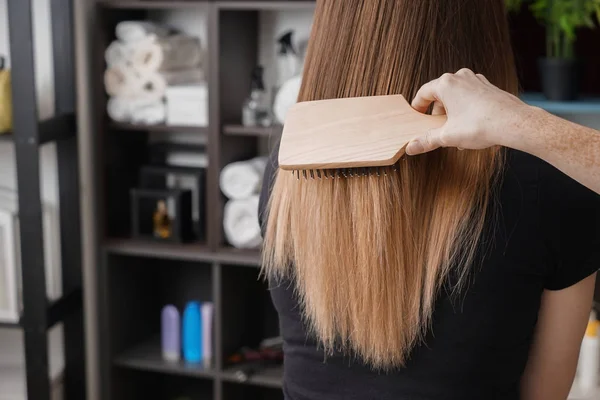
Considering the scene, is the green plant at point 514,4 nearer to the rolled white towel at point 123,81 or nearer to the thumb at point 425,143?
the rolled white towel at point 123,81

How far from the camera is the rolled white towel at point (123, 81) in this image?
2.59 meters

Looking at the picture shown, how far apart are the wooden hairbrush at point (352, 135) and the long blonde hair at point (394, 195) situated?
1.5 inches

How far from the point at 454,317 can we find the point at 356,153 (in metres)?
0.25

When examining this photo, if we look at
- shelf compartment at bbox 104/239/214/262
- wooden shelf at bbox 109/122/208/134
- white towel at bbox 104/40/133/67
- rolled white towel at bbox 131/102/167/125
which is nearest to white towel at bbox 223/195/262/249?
shelf compartment at bbox 104/239/214/262

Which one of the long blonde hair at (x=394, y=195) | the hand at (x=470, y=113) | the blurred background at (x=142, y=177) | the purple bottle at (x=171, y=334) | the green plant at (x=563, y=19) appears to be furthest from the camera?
the purple bottle at (x=171, y=334)

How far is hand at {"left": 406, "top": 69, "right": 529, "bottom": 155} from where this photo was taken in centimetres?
90

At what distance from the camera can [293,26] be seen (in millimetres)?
2711

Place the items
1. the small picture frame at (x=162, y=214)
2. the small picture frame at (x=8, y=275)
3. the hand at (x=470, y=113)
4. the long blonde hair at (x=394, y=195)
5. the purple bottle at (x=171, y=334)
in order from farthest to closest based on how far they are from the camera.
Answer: the purple bottle at (x=171, y=334) → the small picture frame at (x=162, y=214) → the small picture frame at (x=8, y=275) → the long blonde hair at (x=394, y=195) → the hand at (x=470, y=113)

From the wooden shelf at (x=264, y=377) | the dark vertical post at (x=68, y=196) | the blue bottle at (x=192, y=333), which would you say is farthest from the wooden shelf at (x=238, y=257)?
the dark vertical post at (x=68, y=196)

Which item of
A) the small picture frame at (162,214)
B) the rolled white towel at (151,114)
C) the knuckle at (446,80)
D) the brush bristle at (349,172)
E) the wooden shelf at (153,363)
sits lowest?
the wooden shelf at (153,363)

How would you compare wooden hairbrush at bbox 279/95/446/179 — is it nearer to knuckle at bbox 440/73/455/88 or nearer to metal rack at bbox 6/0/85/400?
knuckle at bbox 440/73/455/88

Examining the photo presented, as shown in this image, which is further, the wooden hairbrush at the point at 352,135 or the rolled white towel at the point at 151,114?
the rolled white towel at the point at 151,114

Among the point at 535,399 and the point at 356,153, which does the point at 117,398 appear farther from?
the point at 356,153

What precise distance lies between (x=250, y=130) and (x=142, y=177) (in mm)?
451
